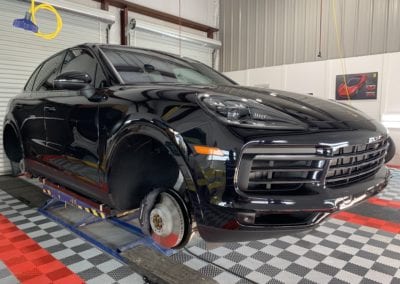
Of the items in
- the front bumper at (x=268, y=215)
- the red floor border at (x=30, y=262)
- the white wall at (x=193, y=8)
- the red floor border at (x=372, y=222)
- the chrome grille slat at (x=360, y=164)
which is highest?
the white wall at (x=193, y=8)

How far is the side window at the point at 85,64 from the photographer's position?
1671 mm

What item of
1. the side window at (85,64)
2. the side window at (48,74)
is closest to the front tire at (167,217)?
the side window at (85,64)

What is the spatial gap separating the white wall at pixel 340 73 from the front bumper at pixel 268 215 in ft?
14.0

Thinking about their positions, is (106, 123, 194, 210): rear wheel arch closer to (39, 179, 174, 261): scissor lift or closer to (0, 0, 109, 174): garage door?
(39, 179, 174, 261): scissor lift

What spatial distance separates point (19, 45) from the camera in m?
4.47

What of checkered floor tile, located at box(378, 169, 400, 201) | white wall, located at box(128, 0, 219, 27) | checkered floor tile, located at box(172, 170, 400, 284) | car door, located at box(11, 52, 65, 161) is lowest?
checkered floor tile, located at box(378, 169, 400, 201)

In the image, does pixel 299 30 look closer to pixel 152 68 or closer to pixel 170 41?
pixel 170 41

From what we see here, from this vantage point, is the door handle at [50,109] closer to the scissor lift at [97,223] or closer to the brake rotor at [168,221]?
the scissor lift at [97,223]

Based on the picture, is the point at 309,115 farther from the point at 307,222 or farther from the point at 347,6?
the point at 347,6

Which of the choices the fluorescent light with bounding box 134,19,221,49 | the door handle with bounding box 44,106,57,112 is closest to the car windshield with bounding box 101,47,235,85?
the door handle with bounding box 44,106,57,112

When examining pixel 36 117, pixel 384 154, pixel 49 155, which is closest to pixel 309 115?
→ pixel 384 154

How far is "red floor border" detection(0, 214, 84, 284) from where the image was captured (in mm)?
1577

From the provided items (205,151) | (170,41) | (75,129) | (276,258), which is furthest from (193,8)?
(205,151)

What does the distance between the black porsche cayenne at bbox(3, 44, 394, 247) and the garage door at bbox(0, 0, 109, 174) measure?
126 inches
